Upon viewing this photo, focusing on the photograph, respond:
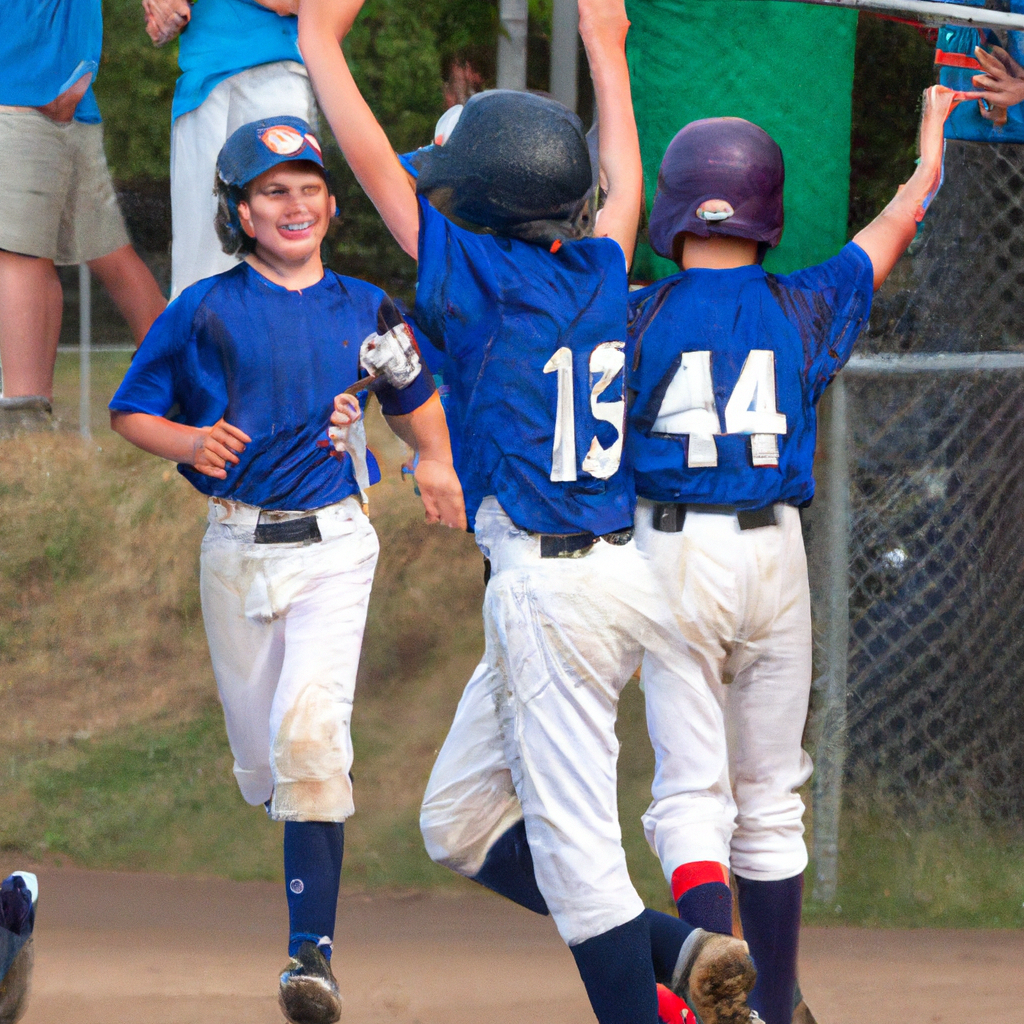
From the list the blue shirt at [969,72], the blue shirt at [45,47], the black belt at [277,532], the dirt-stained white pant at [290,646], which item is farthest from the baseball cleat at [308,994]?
the blue shirt at [969,72]

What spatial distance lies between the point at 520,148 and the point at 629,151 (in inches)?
25.6

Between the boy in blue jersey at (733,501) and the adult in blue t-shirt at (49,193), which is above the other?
the adult in blue t-shirt at (49,193)

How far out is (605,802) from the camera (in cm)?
328

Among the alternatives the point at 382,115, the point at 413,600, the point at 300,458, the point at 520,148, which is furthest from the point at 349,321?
the point at 413,600

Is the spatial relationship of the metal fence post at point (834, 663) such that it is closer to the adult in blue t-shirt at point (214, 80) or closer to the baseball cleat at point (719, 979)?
the baseball cleat at point (719, 979)

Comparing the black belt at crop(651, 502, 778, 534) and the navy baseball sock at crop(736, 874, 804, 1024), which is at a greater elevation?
the black belt at crop(651, 502, 778, 534)

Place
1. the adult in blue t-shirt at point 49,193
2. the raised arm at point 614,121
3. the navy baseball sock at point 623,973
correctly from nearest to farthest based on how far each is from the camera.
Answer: the navy baseball sock at point 623,973, the raised arm at point 614,121, the adult in blue t-shirt at point 49,193

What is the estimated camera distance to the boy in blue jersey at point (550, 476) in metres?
3.23

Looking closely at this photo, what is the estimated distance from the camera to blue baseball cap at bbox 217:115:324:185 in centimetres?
359

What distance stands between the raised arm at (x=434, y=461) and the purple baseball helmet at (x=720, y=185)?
71 cm

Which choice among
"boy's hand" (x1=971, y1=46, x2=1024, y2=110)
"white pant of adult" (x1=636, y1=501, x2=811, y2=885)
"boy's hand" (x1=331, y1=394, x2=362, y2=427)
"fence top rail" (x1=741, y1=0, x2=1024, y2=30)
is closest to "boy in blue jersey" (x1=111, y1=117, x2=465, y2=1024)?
"boy's hand" (x1=331, y1=394, x2=362, y2=427)

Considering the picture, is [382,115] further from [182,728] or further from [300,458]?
[182,728]

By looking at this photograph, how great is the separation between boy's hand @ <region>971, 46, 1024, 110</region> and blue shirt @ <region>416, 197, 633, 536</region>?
1.63m

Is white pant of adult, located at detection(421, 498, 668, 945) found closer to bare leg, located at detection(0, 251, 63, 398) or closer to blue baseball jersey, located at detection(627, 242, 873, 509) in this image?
blue baseball jersey, located at detection(627, 242, 873, 509)
